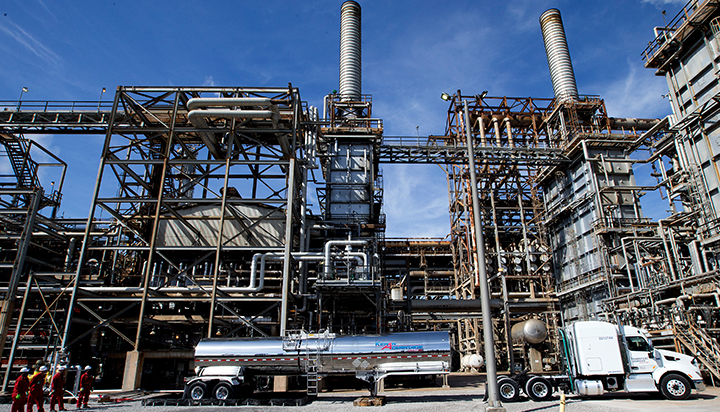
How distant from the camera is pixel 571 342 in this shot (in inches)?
672

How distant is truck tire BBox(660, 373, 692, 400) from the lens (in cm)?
1534

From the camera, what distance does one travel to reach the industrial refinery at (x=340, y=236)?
22.1 metres

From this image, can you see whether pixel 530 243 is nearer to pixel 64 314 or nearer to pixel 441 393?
pixel 441 393

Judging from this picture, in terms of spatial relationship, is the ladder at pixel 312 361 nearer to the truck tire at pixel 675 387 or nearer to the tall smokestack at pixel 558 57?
the truck tire at pixel 675 387

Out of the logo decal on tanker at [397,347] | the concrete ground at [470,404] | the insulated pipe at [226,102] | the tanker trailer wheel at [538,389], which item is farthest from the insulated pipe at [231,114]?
the tanker trailer wheel at [538,389]

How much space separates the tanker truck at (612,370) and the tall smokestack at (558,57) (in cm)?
2261

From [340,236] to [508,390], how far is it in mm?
15557

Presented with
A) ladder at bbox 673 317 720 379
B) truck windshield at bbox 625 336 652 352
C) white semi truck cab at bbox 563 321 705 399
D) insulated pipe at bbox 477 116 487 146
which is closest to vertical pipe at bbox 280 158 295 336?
white semi truck cab at bbox 563 321 705 399

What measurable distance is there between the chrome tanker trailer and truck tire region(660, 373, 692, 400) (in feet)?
24.8

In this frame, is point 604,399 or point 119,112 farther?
point 119,112

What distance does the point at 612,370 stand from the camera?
1619 cm

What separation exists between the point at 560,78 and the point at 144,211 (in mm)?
33499

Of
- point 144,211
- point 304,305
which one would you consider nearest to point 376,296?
point 304,305

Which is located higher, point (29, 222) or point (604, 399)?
point (29, 222)
